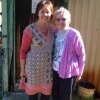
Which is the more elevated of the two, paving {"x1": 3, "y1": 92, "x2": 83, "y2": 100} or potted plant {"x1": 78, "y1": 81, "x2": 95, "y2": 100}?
potted plant {"x1": 78, "y1": 81, "x2": 95, "y2": 100}

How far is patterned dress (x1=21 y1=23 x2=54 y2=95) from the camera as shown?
3383 mm

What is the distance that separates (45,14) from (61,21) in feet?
0.74

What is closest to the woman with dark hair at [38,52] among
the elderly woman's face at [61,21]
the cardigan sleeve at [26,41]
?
the cardigan sleeve at [26,41]

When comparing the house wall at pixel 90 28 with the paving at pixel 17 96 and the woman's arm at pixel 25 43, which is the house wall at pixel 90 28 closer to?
the paving at pixel 17 96

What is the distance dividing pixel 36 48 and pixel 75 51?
20.5 inches

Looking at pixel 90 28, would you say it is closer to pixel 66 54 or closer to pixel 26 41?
pixel 66 54

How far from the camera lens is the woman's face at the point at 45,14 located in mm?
3275

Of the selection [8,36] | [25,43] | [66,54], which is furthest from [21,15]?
[66,54]

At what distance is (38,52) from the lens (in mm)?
3412

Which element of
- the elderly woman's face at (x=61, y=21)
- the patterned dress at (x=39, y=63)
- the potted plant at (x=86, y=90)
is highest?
the elderly woman's face at (x=61, y=21)

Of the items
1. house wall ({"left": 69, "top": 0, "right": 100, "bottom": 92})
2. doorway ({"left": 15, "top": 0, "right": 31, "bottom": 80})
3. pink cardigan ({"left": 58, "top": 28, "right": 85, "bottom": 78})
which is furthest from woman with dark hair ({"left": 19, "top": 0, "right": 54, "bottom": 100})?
house wall ({"left": 69, "top": 0, "right": 100, "bottom": 92})

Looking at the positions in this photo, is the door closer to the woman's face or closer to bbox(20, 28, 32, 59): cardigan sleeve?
bbox(20, 28, 32, 59): cardigan sleeve

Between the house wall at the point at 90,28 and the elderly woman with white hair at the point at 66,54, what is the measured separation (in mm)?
1198

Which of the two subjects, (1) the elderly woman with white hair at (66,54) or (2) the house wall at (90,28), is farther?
(2) the house wall at (90,28)
